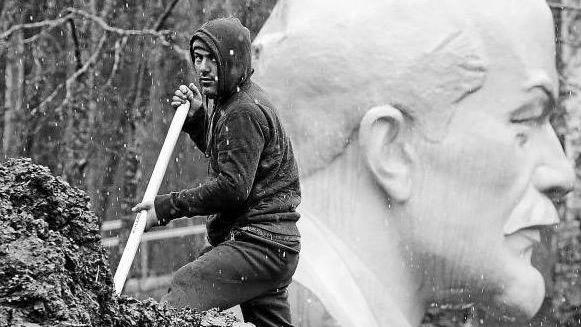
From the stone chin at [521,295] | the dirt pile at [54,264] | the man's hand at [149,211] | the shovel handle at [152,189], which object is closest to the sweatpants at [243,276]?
the man's hand at [149,211]

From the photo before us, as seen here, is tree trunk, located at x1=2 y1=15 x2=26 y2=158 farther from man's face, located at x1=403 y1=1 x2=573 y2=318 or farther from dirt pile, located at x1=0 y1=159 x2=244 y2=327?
dirt pile, located at x1=0 y1=159 x2=244 y2=327

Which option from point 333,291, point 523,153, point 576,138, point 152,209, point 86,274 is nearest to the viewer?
point 86,274

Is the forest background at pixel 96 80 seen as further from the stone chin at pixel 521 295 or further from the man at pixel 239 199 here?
the man at pixel 239 199

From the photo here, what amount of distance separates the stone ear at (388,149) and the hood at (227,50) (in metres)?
3.43

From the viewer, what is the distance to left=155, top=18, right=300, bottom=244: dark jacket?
15.2 ft

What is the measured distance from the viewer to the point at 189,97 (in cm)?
495

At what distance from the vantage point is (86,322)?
2467 mm

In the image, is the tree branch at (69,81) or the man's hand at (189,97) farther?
the tree branch at (69,81)

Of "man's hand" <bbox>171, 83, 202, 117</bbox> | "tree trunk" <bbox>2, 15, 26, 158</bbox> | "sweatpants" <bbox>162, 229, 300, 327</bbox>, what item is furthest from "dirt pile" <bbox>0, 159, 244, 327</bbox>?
"tree trunk" <bbox>2, 15, 26, 158</bbox>

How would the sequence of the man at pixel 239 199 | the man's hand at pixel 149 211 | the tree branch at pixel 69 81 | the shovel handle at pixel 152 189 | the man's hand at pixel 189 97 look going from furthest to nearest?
the tree branch at pixel 69 81 < the man's hand at pixel 189 97 < the man at pixel 239 199 < the man's hand at pixel 149 211 < the shovel handle at pixel 152 189

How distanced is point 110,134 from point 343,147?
256 centimetres

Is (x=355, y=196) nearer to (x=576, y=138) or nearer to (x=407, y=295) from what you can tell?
(x=407, y=295)

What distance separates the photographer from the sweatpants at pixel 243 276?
4715mm

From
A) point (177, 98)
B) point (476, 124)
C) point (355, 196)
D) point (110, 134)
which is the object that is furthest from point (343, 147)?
point (177, 98)
